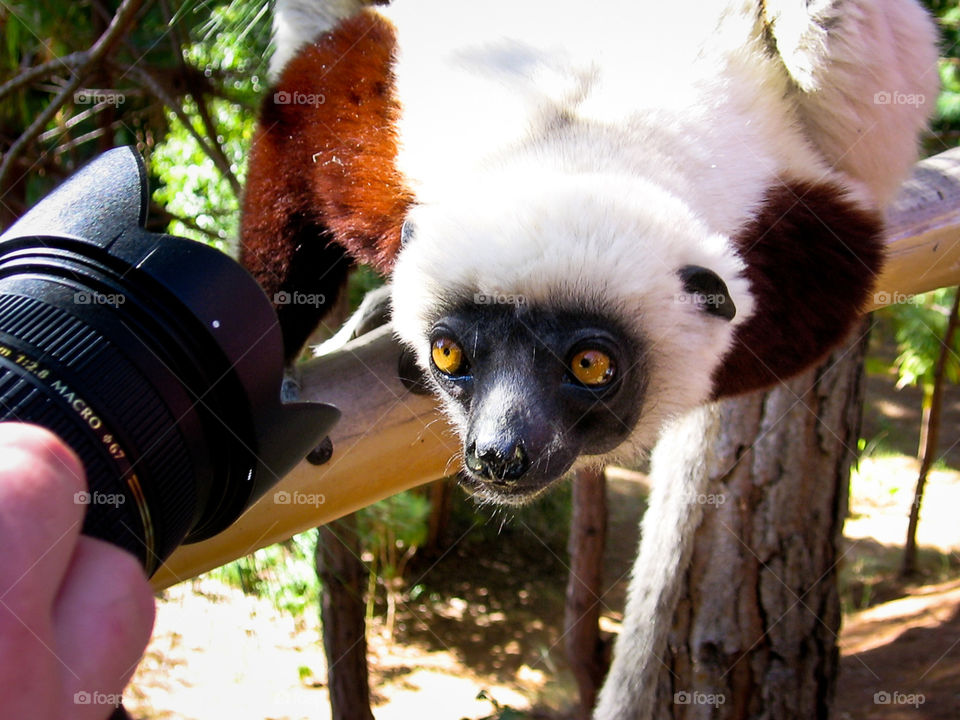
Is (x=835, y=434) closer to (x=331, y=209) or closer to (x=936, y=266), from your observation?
(x=936, y=266)

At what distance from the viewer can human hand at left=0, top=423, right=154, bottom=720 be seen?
553mm

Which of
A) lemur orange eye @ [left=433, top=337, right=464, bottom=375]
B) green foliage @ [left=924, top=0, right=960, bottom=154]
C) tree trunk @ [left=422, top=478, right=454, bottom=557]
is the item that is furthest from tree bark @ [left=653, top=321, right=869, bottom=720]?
tree trunk @ [left=422, top=478, right=454, bottom=557]

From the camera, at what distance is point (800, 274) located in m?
1.92

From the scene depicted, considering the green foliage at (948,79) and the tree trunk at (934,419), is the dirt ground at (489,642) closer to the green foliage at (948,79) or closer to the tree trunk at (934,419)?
the tree trunk at (934,419)

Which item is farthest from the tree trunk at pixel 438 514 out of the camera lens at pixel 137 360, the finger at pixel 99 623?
the finger at pixel 99 623

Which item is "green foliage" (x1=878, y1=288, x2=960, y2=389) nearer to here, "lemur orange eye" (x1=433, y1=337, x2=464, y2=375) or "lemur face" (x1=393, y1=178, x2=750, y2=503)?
"lemur face" (x1=393, y1=178, x2=750, y2=503)

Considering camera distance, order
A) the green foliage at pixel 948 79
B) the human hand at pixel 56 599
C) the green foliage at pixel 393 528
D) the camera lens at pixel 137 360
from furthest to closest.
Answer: the green foliage at pixel 948 79
the green foliage at pixel 393 528
the camera lens at pixel 137 360
the human hand at pixel 56 599

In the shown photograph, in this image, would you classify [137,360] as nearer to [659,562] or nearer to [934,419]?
[659,562]

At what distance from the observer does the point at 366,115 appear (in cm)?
194

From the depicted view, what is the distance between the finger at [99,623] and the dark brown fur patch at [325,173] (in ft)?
4.15

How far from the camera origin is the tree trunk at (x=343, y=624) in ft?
10.3

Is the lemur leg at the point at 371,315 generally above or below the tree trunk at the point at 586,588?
above

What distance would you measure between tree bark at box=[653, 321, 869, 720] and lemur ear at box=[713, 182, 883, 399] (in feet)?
2.42

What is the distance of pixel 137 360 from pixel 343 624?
2493 millimetres
